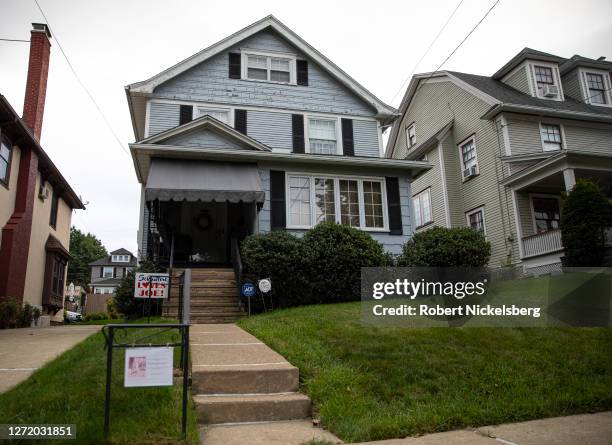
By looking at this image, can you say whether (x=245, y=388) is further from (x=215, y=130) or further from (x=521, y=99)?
(x=521, y=99)

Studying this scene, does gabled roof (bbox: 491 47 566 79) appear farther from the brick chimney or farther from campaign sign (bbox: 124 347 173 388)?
campaign sign (bbox: 124 347 173 388)

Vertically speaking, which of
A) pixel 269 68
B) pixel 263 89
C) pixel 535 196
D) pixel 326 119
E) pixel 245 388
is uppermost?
pixel 269 68

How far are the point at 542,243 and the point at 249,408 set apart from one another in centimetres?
1328

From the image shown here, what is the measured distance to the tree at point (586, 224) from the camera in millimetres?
12250

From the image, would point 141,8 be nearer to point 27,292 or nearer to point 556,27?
point 556,27

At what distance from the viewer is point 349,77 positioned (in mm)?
17109

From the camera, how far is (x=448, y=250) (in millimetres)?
11195

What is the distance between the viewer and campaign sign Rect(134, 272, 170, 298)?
31.6ft

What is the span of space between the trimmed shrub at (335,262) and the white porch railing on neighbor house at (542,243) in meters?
6.50

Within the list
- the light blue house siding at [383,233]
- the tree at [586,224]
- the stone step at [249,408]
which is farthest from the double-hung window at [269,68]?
the stone step at [249,408]

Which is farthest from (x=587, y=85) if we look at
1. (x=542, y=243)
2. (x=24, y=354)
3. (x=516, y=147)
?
(x=24, y=354)

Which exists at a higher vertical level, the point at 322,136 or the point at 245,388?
the point at 322,136

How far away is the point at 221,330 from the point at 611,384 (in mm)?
5816

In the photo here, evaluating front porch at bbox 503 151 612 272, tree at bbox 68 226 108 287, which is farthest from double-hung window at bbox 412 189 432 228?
tree at bbox 68 226 108 287
